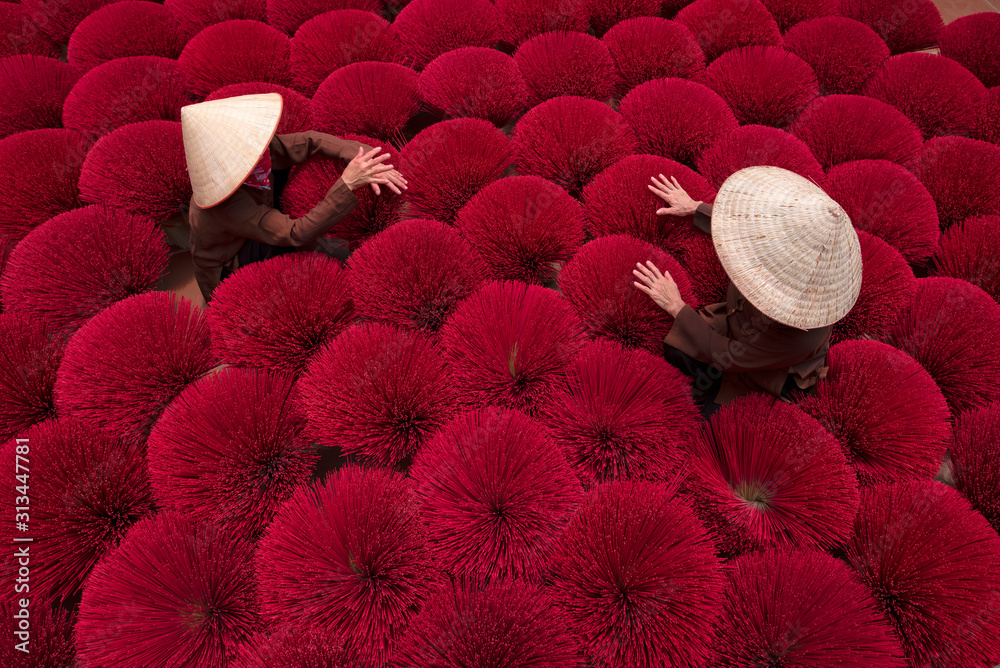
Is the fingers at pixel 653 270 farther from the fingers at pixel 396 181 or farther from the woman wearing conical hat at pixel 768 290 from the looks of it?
the fingers at pixel 396 181

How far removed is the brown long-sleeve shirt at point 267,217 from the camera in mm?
706

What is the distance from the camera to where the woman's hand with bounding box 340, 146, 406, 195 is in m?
0.73

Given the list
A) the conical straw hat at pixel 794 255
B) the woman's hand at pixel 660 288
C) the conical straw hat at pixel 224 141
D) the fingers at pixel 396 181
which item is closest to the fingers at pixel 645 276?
the woman's hand at pixel 660 288

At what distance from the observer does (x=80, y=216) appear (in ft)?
2.54

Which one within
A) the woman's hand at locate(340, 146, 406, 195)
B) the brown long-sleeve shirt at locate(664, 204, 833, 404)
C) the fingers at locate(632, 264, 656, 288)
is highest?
the woman's hand at locate(340, 146, 406, 195)

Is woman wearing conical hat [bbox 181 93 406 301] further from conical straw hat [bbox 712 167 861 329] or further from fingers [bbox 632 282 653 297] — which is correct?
conical straw hat [bbox 712 167 861 329]

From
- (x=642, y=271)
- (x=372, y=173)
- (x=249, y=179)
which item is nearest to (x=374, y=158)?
(x=372, y=173)

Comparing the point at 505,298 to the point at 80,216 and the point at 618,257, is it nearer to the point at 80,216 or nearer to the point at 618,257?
the point at 618,257

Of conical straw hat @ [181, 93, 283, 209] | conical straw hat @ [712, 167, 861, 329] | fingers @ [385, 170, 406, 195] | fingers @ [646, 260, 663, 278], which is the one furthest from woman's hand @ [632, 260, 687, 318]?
conical straw hat @ [181, 93, 283, 209]

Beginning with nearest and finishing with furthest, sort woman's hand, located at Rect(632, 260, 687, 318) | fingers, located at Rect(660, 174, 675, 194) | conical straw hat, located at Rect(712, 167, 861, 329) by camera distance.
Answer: conical straw hat, located at Rect(712, 167, 861, 329) → woman's hand, located at Rect(632, 260, 687, 318) → fingers, located at Rect(660, 174, 675, 194)

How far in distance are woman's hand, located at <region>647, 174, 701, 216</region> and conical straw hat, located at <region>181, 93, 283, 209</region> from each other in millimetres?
554

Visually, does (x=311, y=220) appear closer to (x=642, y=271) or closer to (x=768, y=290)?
(x=642, y=271)

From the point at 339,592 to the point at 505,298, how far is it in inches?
15.7

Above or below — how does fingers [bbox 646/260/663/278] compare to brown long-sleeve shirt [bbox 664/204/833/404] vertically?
above
